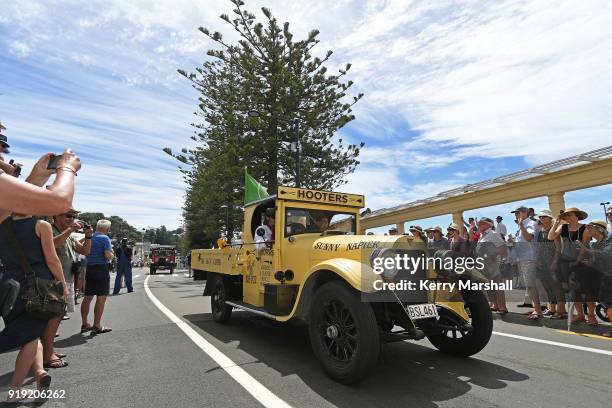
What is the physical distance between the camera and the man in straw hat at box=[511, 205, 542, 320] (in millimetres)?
7162

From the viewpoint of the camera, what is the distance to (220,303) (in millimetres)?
7066

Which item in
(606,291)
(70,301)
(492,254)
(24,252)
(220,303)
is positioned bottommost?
(220,303)

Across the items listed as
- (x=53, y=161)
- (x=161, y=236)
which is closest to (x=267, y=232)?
(x=53, y=161)

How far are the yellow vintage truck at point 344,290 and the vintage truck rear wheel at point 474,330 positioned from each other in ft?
0.04

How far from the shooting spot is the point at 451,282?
14.8ft

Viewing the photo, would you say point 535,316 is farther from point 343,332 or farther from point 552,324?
point 343,332

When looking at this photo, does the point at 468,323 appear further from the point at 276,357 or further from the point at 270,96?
the point at 270,96

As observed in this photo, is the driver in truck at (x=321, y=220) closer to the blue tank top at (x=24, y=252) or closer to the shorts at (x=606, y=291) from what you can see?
the blue tank top at (x=24, y=252)

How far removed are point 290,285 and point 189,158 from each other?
23.4 m

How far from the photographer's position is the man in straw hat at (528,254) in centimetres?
716

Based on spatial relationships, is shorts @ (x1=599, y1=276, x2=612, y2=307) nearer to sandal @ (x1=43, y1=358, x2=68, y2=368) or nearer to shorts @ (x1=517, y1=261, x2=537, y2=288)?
shorts @ (x1=517, y1=261, x2=537, y2=288)

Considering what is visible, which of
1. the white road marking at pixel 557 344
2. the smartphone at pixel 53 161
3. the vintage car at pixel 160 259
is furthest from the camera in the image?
the vintage car at pixel 160 259

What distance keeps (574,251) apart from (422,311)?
13.1ft

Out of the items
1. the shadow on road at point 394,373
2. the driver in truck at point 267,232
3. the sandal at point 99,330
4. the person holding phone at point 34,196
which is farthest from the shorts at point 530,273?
the person holding phone at point 34,196
